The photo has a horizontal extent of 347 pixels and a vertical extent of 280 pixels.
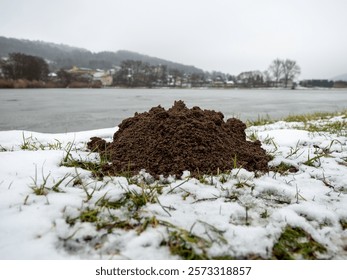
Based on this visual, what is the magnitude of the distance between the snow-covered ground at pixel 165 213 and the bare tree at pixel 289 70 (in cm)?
7591

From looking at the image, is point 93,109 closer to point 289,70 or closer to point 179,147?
point 179,147

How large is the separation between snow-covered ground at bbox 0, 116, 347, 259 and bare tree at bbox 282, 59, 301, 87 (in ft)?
249

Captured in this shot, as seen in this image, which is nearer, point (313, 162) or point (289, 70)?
point (313, 162)

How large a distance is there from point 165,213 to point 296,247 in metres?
0.70

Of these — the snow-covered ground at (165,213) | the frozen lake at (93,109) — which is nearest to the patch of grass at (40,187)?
the snow-covered ground at (165,213)

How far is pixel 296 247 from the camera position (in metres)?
1.22

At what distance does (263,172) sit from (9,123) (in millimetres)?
6977

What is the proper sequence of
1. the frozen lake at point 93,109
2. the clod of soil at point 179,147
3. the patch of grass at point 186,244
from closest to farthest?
the patch of grass at point 186,244, the clod of soil at point 179,147, the frozen lake at point 93,109

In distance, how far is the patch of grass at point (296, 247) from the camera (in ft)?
3.84

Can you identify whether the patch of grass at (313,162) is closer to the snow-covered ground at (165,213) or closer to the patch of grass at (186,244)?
the snow-covered ground at (165,213)

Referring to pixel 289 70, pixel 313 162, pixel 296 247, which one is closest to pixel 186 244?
pixel 296 247

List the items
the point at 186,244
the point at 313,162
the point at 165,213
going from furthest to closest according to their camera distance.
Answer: the point at 313,162, the point at 165,213, the point at 186,244
